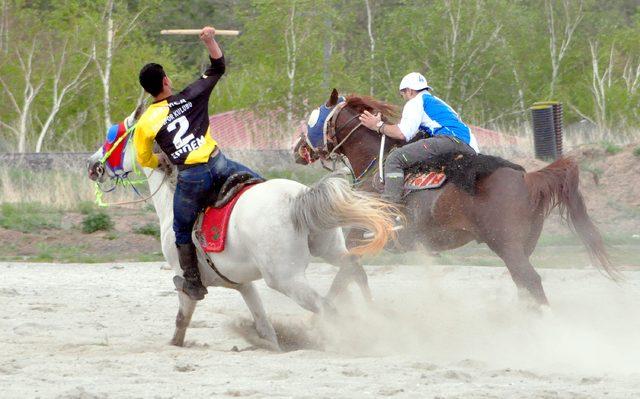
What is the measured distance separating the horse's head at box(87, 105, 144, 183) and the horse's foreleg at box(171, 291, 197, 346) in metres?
1.06

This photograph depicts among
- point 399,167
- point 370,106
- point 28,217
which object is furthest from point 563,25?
point 399,167

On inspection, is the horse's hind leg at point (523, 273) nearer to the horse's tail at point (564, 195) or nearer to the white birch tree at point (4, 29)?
the horse's tail at point (564, 195)

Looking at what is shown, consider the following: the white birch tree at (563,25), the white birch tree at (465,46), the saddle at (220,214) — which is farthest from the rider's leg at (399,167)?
the white birch tree at (563,25)

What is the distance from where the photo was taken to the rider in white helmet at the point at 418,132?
31.2 ft

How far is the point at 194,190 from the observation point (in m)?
7.88

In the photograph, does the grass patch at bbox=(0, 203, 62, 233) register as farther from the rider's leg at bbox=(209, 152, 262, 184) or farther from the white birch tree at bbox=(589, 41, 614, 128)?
the white birch tree at bbox=(589, 41, 614, 128)

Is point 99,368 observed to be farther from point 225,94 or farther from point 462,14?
point 225,94

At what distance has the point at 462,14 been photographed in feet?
87.5

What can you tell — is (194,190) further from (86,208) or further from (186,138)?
(86,208)

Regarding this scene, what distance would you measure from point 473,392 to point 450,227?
345 cm

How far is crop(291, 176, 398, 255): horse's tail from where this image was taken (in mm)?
7465

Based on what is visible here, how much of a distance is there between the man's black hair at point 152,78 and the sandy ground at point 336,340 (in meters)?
1.83

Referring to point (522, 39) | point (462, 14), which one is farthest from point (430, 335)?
point (522, 39)

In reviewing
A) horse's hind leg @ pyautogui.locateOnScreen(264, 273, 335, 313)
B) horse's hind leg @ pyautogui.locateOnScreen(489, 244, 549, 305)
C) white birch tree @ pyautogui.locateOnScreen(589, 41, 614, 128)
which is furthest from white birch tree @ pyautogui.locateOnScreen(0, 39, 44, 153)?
horse's hind leg @ pyautogui.locateOnScreen(264, 273, 335, 313)
